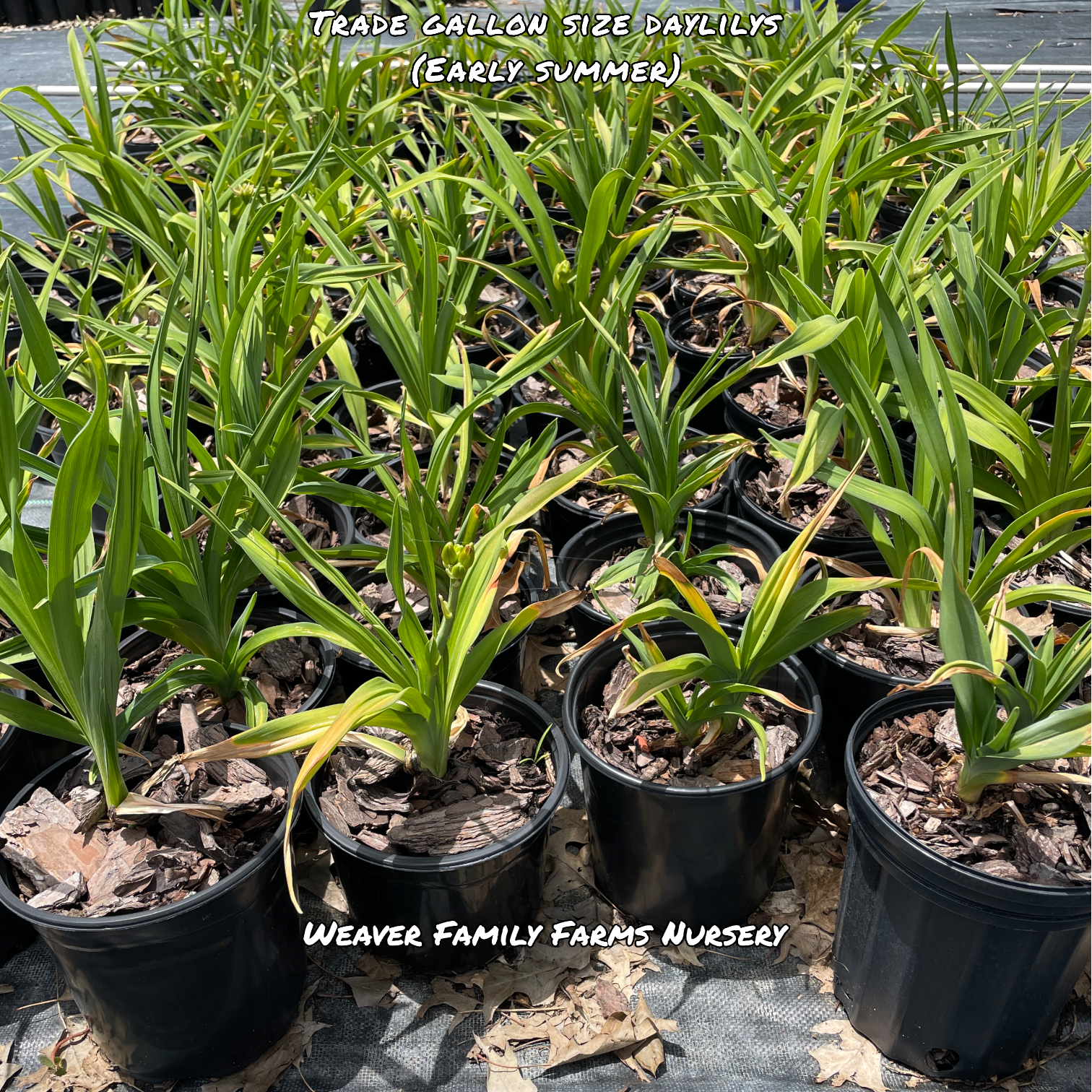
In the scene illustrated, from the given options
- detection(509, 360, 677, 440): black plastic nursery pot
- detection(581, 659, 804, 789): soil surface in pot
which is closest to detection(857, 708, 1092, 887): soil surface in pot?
detection(581, 659, 804, 789): soil surface in pot

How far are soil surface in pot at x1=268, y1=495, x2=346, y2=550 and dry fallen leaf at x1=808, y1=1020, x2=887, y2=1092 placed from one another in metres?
0.98

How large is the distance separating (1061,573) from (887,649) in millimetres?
334

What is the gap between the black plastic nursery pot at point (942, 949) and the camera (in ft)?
2.96

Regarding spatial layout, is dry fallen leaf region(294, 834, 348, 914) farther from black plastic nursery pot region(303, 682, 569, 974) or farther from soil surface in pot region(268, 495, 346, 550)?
soil surface in pot region(268, 495, 346, 550)

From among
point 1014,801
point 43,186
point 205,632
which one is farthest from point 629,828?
point 43,186

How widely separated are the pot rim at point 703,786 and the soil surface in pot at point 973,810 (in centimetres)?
7

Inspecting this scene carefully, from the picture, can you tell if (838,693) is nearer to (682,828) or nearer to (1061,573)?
(682,828)

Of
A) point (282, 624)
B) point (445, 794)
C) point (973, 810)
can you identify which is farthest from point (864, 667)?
point (282, 624)

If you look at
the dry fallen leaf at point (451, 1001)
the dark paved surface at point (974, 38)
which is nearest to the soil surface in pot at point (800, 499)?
the dry fallen leaf at point (451, 1001)

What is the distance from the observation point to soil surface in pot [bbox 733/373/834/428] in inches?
69.8

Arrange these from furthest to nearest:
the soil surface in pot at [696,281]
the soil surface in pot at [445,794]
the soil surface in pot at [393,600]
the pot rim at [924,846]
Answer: the soil surface in pot at [696,281] → the soil surface in pot at [393,600] → the soil surface in pot at [445,794] → the pot rim at [924,846]

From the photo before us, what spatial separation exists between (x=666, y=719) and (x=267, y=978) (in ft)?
1.86

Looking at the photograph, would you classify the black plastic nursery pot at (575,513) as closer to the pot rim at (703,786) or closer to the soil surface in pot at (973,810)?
the pot rim at (703,786)

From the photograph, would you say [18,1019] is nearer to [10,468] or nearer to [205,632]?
[205,632]
